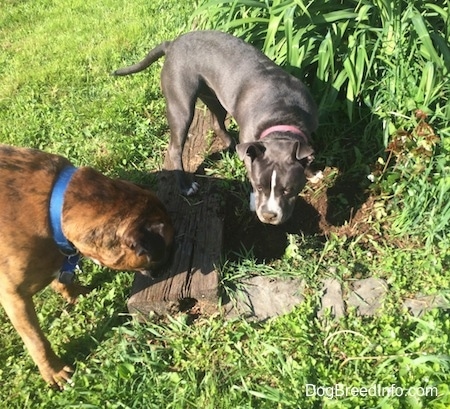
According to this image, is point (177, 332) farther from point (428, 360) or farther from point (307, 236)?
point (428, 360)

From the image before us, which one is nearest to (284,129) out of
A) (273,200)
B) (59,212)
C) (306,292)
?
(273,200)

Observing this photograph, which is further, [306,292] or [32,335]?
[306,292]

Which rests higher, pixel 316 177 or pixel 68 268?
pixel 68 268

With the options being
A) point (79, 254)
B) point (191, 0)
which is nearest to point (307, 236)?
point (79, 254)

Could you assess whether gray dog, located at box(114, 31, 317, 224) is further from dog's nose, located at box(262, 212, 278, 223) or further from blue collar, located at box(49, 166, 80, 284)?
blue collar, located at box(49, 166, 80, 284)

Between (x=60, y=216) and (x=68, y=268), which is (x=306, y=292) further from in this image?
(x=60, y=216)

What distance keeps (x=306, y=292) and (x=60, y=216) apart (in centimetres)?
167

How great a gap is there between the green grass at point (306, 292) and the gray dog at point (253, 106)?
303 millimetres

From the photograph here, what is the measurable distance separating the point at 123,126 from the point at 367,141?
248cm

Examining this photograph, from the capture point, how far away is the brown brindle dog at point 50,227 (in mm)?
2623

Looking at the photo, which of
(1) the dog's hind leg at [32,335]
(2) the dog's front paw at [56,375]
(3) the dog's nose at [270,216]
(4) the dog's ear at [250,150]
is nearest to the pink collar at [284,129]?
(4) the dog's ear at [250,150]

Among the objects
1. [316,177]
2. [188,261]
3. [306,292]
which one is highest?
[188,261]

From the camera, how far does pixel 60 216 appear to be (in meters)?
2.66

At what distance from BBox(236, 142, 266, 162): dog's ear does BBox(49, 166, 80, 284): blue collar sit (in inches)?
45.2
